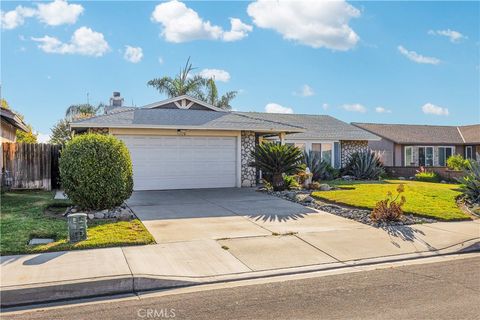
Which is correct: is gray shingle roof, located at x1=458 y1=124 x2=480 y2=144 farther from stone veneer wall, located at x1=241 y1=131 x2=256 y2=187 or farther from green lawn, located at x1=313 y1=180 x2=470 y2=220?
stone veneer wall, located at x1=241 y1=131 x2=256 y2=187

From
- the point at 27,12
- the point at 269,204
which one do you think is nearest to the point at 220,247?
the point at 269,204

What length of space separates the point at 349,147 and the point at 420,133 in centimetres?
1113

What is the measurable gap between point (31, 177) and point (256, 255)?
12.7 metres

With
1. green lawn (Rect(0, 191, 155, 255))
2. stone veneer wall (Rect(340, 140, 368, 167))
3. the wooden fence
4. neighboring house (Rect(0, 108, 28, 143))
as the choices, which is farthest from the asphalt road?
stone veneer wall (Rect(340, 140, 368, 167))

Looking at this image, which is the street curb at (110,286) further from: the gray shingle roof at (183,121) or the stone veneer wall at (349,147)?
the stone veneer wall at (349,147)

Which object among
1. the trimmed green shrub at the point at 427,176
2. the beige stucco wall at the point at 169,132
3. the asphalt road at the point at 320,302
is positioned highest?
the beige stucco wall at the point at 169,132

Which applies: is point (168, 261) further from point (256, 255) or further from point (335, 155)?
point (335, 155)

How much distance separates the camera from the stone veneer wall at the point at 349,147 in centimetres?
2570

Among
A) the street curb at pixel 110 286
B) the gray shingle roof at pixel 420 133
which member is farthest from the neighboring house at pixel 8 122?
the gray shingle roof at pixel 420 133

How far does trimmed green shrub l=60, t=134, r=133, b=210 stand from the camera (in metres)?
10.6

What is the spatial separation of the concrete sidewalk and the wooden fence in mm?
10401

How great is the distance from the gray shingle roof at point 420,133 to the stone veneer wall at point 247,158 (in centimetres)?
1657

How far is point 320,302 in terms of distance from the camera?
17.7 feet

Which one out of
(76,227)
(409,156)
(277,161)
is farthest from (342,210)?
(409,156)
